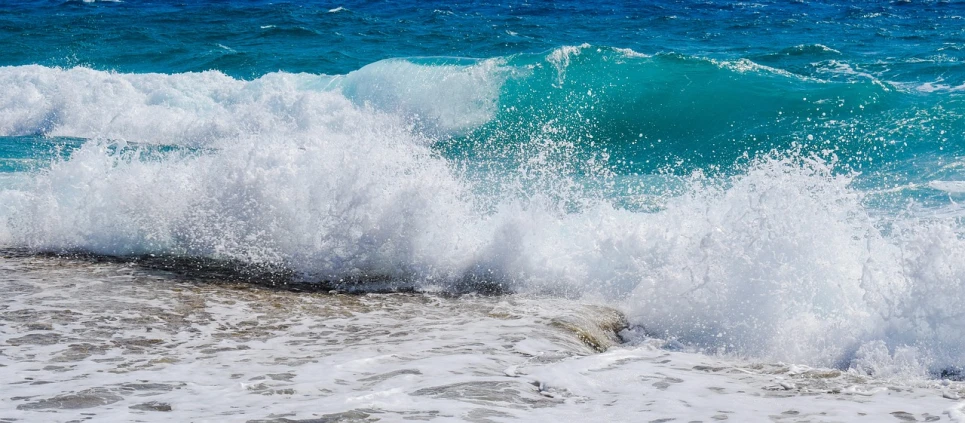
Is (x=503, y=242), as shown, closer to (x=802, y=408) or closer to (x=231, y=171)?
(x=231, y=171)

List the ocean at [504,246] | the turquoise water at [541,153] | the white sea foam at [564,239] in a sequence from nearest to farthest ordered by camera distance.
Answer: the ocean at [504,246], the white sea foam at [564,239], the turquoise water at [541,153]

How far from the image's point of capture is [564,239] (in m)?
7.29

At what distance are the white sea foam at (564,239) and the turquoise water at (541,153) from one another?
2 centimetres

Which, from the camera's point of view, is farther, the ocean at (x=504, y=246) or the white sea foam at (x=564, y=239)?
the white sea foam at (x=564, y=239)

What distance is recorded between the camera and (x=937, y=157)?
10.8 m

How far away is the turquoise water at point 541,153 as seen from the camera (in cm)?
618

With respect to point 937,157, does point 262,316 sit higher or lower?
lower

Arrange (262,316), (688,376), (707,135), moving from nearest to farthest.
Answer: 1. (688,376)
2. (262,316)
3. (707,135)

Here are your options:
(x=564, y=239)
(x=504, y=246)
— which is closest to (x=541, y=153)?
(x=564, y=239)

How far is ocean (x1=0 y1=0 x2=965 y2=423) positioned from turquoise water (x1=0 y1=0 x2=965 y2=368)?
34 mm

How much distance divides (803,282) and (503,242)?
2.34m

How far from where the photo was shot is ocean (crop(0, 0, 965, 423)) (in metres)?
4.45

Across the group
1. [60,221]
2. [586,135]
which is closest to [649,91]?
[586,135]

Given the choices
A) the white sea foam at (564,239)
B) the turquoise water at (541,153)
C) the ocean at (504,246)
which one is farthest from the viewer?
the turquoise water at (541,153)
